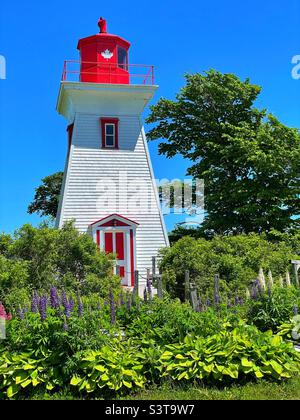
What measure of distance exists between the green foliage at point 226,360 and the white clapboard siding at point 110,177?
12.6 meters

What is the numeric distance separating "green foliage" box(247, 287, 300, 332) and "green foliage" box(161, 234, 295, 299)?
2947 millimetres

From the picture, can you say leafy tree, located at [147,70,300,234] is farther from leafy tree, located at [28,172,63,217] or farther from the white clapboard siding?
leafy tree, located at [28,172,63,217]

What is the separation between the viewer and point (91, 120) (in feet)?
65.1

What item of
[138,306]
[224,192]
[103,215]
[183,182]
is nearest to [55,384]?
[138,306]

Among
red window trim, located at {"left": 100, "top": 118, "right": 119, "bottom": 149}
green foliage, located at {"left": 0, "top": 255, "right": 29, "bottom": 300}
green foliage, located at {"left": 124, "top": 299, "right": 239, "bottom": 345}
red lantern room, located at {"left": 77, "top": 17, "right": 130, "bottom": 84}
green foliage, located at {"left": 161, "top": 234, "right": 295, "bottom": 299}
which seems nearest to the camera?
green foliage, located at {"left": 124, "top": 299, "right": 239, "bottom": 345}

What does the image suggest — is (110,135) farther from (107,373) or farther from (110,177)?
(107,373)

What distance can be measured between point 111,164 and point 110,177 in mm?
564

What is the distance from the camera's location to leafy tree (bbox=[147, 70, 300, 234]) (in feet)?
71.0

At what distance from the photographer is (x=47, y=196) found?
110 feet

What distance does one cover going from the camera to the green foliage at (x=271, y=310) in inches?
312

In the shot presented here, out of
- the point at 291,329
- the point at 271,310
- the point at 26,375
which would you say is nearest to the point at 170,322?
the point at 26,375

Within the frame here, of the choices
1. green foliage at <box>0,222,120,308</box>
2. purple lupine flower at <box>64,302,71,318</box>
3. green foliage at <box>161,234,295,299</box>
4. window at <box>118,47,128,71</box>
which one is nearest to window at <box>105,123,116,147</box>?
window at <box>118,47,128,71</box>

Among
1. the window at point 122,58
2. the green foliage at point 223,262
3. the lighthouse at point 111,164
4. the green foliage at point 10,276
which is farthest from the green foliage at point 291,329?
the window at point 122,58

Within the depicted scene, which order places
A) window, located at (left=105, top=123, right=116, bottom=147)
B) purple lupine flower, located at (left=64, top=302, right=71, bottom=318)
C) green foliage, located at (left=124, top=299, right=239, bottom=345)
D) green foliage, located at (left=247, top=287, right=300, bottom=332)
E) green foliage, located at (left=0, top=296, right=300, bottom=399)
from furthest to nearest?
1. window, located at (left=105, top=123, right=116, bottom=147)
2. green foliage, located at (left=247, top=287, right=300, bottom=332)
3. green foliage, located at (left=124, top=299, right=239, bottom=345)
4. purple lupine flower, located at (left=64, top=302, right=71, bottom=318)
5. green foliage, located at (left=0, top=296, right=300, bottom=399)
